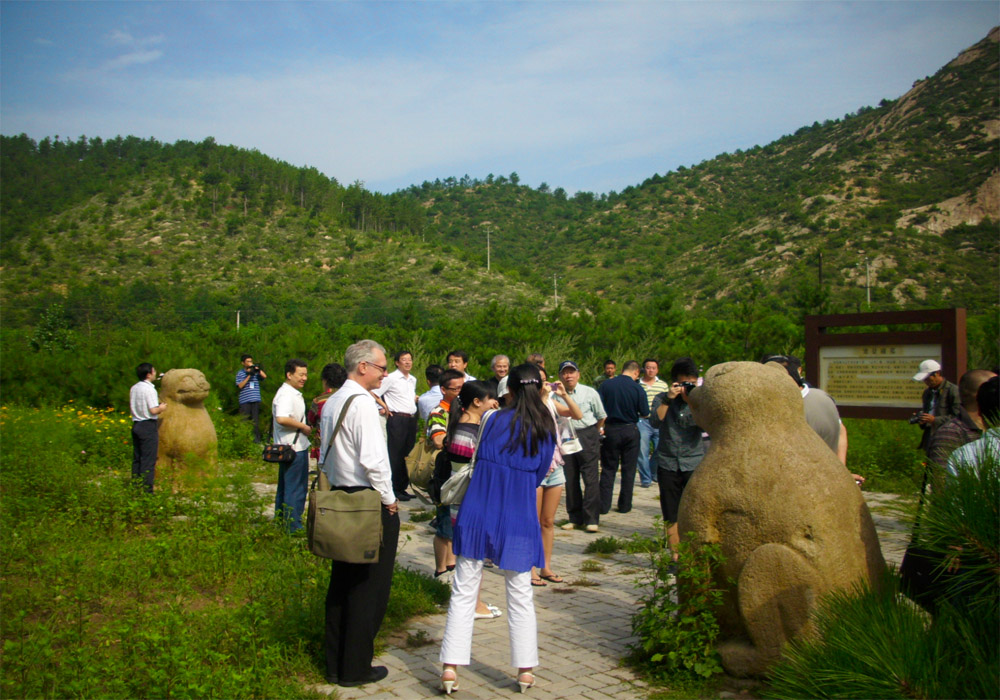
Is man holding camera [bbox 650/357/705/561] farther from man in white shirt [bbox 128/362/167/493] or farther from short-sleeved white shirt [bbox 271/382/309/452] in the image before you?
man in white shirt [bbox 128/362/167/493]

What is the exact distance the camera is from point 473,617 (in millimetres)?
4141

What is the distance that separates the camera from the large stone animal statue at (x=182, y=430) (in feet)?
29.8

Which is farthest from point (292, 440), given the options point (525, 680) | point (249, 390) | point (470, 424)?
point (249, 390)

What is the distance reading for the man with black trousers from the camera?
8.66 m

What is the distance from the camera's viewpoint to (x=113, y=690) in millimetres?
3658

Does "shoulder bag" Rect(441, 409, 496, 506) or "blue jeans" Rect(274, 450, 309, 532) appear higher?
"shoulder bag" Rect(441, 409, 496, 506)

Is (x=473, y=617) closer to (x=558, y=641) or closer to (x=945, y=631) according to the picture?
(x=558, y=641)

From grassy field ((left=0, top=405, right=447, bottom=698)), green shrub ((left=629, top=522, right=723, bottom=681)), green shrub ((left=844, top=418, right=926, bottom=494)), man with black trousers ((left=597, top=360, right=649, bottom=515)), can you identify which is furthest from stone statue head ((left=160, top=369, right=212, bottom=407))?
green shrub ((left=844, top=418, right=926, bottom=494))

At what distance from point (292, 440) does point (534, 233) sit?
8754 cm

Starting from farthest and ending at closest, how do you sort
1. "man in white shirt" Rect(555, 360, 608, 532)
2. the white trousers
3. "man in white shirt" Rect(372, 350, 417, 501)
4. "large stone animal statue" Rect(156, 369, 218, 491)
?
"man in white shirt" Rect(372, 350, 417, 501)
"large stone animal statue" Rect(156, 369, 218, 491)
"man in white shirt" Rect(555, 360, 608, 532)
the white trousers

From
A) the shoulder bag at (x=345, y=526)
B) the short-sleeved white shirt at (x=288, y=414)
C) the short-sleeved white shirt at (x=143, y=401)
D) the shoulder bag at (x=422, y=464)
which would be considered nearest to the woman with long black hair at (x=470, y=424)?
the shoulder bag at (x=345, y=526)

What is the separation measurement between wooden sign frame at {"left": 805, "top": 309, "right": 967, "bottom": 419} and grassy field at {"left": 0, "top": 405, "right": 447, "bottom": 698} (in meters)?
6.19

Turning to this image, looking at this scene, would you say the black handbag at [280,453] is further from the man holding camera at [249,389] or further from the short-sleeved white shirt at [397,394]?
the man holding camera at [249,389]

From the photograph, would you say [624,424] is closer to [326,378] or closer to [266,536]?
[326,378]
